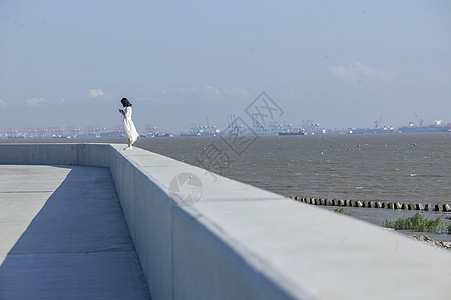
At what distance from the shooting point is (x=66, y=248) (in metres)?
9.06

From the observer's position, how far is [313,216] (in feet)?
14.3

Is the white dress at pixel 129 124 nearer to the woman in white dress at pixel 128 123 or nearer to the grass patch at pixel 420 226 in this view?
the woman in white dress at pixel 128 123

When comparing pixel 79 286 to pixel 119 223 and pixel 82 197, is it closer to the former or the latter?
pixel 119 223

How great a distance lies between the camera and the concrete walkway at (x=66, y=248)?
6.94 meters

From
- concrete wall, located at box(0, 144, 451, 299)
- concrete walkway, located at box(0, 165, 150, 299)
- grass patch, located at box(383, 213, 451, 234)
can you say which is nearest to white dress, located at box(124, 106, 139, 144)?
concrete walkway, located at box(0, 165, 150, 299)

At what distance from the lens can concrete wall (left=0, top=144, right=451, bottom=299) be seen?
2.52 metres

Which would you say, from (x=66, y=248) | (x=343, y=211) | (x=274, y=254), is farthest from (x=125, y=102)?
(x=274, y=254)

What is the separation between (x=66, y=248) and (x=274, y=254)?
6.52 metres

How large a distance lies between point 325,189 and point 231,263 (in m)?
35.7

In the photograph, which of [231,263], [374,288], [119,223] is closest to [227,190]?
[231,263]

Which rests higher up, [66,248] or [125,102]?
[125,102]

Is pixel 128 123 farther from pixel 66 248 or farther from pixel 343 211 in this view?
pixel 66 248

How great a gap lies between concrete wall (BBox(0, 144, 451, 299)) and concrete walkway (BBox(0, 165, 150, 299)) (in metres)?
1.01

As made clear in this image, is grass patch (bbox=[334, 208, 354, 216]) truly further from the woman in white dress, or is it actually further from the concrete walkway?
the concrete walkway
